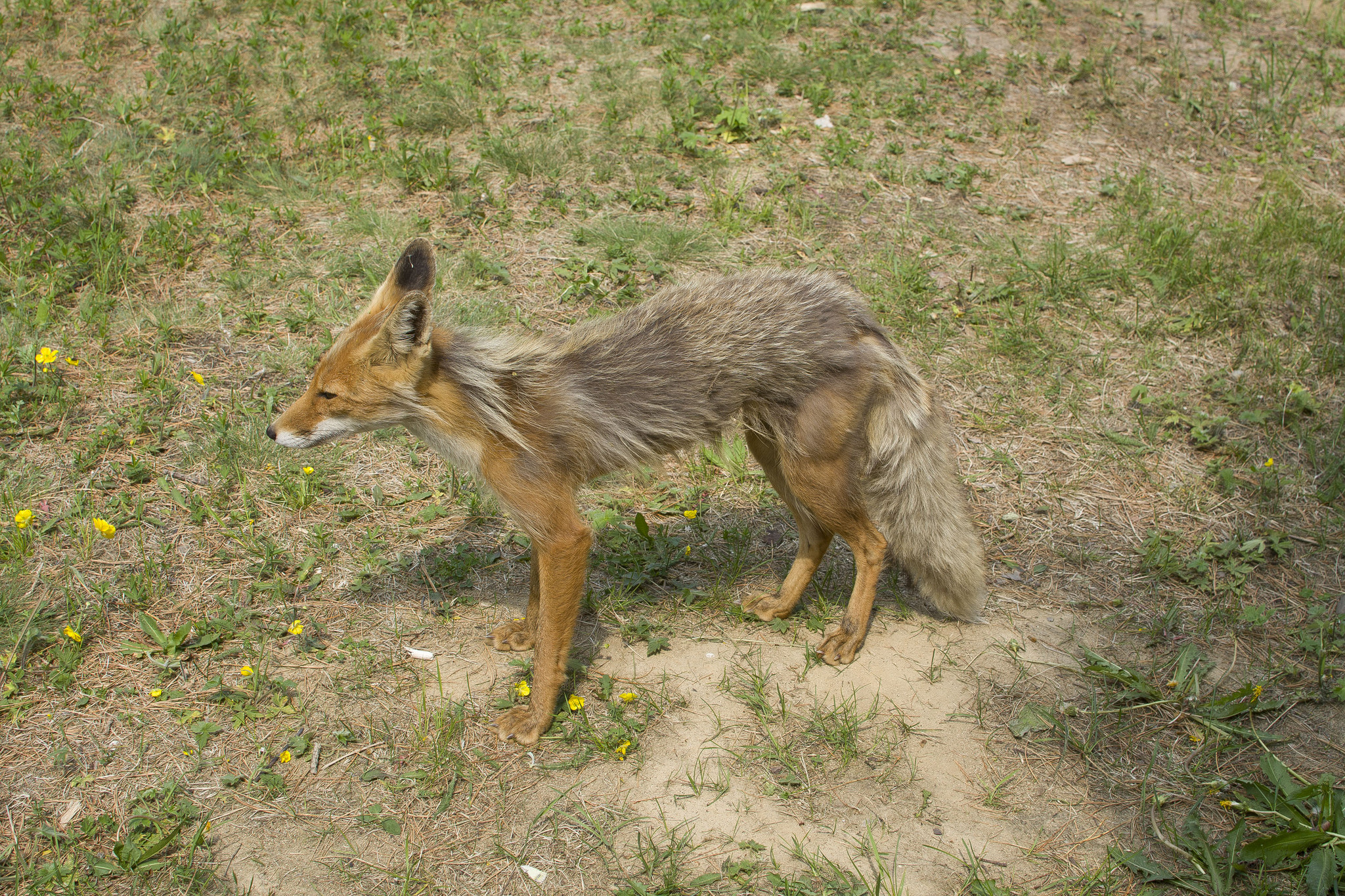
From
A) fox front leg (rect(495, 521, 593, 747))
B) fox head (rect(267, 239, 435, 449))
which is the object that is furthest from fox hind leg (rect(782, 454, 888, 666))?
fox head (rect(267, 239, 435, 449))

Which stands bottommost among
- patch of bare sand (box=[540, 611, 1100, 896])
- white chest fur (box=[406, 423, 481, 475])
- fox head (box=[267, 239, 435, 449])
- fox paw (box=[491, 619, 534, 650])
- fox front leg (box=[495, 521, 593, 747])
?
patch of bare sand (box=[540, 611, 1100, 896])

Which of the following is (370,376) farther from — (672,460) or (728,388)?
(672,460)

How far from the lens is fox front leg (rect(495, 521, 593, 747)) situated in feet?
12.6

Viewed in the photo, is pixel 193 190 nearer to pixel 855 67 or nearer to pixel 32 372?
pixel 32 372

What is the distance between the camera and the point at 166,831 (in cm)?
340

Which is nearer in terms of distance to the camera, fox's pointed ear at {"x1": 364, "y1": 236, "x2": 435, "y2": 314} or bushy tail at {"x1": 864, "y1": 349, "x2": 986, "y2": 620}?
fox's pointed ear at {"x1": 364, "y1": 236, "x2": 435, "y2": 314}

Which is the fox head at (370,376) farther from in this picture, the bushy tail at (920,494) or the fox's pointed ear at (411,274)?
the bushy tail at (920,494)

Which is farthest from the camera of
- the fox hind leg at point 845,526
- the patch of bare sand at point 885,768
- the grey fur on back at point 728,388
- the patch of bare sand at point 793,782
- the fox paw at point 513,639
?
the fox paw at point 513,639

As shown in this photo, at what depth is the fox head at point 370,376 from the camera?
146 inches

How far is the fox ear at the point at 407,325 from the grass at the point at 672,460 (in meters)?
1.52

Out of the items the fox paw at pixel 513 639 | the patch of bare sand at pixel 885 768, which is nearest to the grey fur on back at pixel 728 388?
the patch of bare sand at pixel 885 768

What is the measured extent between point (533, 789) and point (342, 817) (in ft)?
2.48

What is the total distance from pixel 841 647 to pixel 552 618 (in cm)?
147

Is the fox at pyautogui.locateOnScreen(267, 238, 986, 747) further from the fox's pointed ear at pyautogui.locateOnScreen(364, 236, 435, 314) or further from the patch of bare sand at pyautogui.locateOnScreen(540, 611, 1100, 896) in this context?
A: the patch of bare sand at pyautogui.locateOnScreen(540, 611, 1100, 896)
